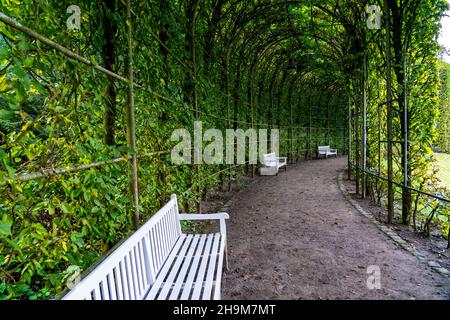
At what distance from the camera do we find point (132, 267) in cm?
207

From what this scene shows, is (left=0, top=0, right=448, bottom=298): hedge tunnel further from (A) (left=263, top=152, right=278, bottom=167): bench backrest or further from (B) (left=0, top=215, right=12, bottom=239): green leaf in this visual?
(A) (left=263, top=152, right=278, bottom=167): bench backrest

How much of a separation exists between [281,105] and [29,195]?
16.2 metres

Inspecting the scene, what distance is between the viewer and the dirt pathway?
2980mm

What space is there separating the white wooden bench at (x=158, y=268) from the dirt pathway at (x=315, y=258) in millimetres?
525

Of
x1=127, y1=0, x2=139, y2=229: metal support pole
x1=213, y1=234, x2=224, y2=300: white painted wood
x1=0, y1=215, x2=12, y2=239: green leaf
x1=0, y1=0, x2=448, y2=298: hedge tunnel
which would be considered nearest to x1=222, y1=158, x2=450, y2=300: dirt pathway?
x1=213, y1=234, x2=224, y2=300: white painted wood

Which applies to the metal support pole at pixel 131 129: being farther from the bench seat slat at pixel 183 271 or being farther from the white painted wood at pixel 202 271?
the white painted wood at pixel 202 271

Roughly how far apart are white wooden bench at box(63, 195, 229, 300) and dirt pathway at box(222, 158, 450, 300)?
52 cm

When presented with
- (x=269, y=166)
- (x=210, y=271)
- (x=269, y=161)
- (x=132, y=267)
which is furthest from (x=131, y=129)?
(x=269, y=161)

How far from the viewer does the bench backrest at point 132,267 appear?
1.53m

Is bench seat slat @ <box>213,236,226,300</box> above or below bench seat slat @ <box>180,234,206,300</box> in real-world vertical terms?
below

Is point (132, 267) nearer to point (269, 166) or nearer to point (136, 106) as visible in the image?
point (136, 106)

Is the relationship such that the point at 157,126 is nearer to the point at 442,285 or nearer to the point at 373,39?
the point at 442,285

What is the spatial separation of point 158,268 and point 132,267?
531 mm
